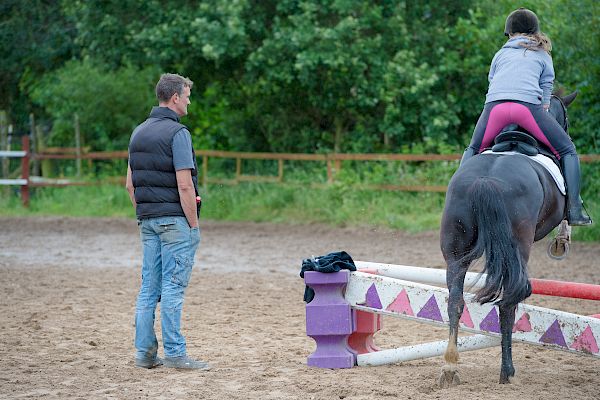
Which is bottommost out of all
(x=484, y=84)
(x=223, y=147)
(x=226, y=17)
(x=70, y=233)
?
(x=70, y=233)

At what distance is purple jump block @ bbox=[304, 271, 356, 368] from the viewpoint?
641 cm

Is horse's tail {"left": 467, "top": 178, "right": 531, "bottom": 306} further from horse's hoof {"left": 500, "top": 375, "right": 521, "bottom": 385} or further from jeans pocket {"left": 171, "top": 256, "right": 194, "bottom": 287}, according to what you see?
jeans pocket {"left": 171, "top": 256, "right": 194, "bottom": 287}

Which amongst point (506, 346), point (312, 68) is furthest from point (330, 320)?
point (312, 68)

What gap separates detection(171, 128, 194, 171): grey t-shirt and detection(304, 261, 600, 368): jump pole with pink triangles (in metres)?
1.14

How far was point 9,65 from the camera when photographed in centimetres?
2591

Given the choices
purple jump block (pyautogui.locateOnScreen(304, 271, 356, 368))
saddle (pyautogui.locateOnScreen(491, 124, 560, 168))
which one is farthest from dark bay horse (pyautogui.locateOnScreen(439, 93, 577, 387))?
purple jump block (pyautogui.locateOnScreen(304, 271, 356, 368))

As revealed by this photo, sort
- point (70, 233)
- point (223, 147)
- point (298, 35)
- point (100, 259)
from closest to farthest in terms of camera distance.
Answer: point (100, 259), point (70, 233), point (298, 35), point (223, 147)

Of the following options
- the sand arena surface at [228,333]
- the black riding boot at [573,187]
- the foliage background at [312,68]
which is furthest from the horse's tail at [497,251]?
the foliage background at [312,68]

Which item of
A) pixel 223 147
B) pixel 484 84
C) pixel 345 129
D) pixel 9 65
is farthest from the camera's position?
pixel 9 65

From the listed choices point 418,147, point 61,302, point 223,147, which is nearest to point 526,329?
point 61,302

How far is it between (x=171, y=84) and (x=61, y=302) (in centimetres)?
378

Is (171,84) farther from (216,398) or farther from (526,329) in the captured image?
(526,329)

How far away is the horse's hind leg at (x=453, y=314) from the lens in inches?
226

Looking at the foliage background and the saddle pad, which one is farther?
the foliage background
